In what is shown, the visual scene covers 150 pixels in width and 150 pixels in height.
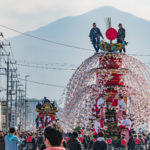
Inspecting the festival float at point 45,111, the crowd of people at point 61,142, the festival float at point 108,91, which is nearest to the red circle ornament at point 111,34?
the festival float at point 108,91

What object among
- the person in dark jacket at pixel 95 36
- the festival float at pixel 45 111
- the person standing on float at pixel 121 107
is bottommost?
the person standing on float at pixel 121 107

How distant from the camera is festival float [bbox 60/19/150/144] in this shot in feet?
68.2

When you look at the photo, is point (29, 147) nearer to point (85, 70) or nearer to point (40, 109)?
point (85, 70)

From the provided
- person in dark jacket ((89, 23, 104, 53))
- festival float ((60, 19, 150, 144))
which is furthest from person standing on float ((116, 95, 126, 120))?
person in dark jacket ((89, 23, 104, 53))

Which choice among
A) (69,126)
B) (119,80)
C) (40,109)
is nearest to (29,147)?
(69,126)

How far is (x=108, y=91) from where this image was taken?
21703mm

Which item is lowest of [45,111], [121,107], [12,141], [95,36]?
[12,141]

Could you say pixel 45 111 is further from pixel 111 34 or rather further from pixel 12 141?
pixel 12 141

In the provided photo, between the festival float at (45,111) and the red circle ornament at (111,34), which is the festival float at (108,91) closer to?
the red circle ornament at (111,34)

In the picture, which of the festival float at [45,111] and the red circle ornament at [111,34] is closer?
the red circle ornament at [111,34]

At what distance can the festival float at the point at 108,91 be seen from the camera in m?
20.8

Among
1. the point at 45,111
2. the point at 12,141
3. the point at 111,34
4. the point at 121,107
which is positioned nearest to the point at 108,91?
the point at 121,107

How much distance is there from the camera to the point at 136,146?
2388 cm

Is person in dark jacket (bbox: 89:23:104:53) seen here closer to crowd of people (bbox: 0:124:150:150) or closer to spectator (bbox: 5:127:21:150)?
crowd of people (bbox: 0:124:150:150)
